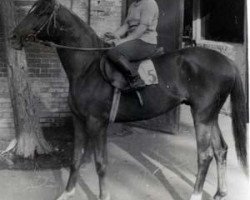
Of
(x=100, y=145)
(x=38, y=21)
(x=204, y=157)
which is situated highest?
(x=38, y=21)

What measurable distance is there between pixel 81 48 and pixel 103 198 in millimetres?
1846

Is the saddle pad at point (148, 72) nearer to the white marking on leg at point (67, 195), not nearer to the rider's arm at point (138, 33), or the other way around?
the rider's arm at point (138, 33)

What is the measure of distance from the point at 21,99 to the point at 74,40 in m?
2.21

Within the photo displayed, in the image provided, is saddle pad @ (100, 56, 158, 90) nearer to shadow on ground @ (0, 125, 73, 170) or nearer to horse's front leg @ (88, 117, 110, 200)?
horse's front leg @ (88, 117, 110, 200)

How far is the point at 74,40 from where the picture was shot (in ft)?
18.4

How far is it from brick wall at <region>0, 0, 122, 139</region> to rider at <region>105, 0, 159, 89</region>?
293 centimetres

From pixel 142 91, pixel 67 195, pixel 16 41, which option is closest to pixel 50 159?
Result: pixel 67 195

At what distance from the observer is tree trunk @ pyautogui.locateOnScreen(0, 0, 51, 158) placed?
736cm

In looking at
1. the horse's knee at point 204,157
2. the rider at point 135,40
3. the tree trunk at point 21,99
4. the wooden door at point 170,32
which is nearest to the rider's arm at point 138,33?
the rider at point 135,40

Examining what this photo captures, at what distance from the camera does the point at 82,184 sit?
20.9 feet

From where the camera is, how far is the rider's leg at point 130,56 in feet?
17.9

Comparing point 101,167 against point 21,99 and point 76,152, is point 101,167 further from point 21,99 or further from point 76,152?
point 21,99

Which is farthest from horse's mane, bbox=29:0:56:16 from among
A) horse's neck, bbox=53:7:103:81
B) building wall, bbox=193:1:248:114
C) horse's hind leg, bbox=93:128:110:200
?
building wall, bbox=193:1:248:114

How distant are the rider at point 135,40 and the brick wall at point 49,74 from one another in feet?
9.60
